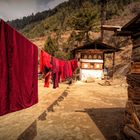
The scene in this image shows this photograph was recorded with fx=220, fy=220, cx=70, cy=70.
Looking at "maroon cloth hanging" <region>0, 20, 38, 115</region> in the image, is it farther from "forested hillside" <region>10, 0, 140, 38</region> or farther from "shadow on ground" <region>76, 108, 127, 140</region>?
"forested hillside" <region>10, 0, 140, 38</region>

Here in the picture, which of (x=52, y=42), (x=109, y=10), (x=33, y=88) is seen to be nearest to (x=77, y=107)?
(x=33, y=88)

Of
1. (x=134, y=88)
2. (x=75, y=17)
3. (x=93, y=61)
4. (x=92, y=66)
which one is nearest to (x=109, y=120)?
(x=134, y=88)

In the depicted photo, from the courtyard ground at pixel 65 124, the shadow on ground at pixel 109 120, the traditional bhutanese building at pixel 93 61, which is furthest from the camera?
the traditional bhutanese building at pixel 93 61

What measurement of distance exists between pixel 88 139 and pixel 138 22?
406 centimetres

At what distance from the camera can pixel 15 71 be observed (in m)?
5.38

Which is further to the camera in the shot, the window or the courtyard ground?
the window

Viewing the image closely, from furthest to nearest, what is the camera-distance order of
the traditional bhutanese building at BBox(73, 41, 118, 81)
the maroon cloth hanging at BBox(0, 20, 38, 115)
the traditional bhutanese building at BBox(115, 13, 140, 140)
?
1. the traditional bhutanese building at BBox(73, 41, 118, 81)
2. the traditional bhutanese building at BBox(115, 13, 140, 140)
3. the maroon cloth hanging at BBox(0, 20, 38, 115)

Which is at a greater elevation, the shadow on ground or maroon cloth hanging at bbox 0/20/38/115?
maroon cloth hanging at bbox 0/20/38/115

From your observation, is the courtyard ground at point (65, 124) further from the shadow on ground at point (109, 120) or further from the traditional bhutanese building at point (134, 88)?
the traditional bhutanese building at point (134, 88)

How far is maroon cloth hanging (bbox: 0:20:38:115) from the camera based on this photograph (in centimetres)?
484

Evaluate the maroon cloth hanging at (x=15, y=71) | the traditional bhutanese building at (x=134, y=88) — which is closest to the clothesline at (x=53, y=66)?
the maroon cloth hanging at (x=15, y=71)

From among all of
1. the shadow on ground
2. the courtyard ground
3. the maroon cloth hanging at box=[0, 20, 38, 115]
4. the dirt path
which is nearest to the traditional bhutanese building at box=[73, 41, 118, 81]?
the dirt path

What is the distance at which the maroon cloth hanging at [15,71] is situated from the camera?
484 centimetres

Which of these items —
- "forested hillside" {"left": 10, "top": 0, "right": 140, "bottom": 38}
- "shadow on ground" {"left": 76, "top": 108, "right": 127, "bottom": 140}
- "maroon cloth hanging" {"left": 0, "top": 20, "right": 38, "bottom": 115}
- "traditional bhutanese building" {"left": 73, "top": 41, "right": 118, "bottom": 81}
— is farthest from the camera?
"forested hillside" {"left": 10, "top": 0, "right": 140, "bottom": 38}
